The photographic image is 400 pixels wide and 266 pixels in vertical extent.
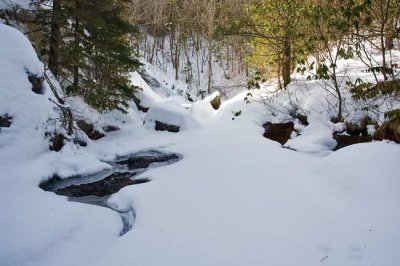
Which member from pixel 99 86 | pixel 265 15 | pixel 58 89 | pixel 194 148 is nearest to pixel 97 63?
pixel 99 86

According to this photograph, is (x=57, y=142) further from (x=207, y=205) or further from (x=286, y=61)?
(x=286, y=61)

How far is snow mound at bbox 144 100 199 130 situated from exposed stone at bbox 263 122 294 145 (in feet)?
11.4

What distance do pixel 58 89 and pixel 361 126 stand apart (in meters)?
8.09

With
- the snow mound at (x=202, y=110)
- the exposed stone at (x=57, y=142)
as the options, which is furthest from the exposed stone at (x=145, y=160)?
the snow mound at (x=202, y=110)

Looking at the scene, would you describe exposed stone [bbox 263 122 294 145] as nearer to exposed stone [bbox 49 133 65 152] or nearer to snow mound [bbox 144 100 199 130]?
snow mound [bbox 144 100 199 130]

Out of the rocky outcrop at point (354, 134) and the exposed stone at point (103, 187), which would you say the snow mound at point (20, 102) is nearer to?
the exposed stone at point (103, 187)

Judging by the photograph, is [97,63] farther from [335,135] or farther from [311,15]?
[335,135]

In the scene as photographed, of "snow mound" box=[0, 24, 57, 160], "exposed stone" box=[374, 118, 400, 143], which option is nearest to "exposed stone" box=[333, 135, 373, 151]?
"exposed stone" box=[374, 118, 400, 143]

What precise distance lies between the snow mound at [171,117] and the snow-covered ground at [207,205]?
15.0 ft

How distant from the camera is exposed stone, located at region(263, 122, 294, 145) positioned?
10.6 m

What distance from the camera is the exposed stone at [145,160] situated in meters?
8.78

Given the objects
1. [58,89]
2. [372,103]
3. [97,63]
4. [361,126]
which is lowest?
[361,126]

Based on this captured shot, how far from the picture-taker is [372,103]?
327 inches

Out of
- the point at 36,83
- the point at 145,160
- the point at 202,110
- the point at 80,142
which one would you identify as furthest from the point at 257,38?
the point at 36,83
